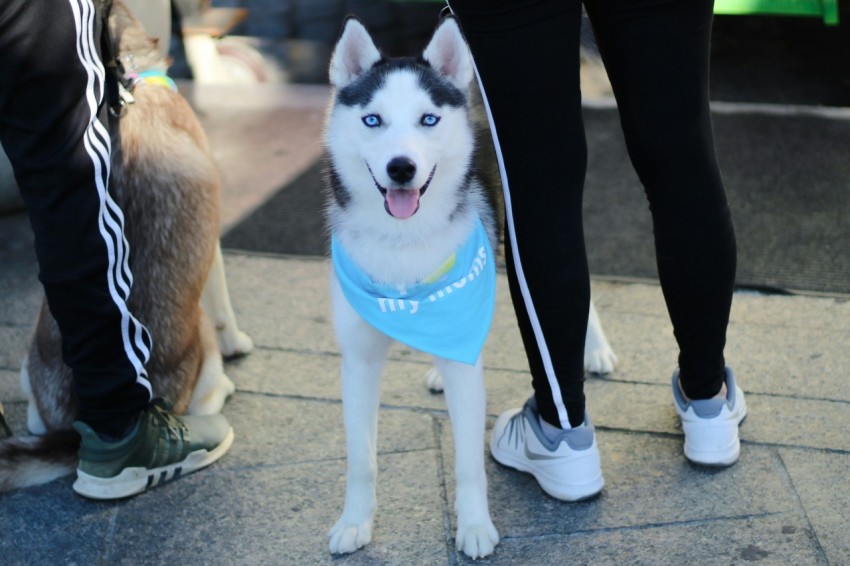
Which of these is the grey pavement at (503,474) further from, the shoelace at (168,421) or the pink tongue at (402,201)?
the pink tongue at (402,201)

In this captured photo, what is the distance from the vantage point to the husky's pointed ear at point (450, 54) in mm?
2406

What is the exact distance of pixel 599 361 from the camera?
3291mm

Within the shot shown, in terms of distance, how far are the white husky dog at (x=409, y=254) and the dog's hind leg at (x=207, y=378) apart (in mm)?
714

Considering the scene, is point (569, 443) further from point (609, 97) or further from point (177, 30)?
point (177, 30)

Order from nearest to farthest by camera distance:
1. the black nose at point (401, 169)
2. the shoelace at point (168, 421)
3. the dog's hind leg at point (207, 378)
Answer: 1. the black nose at point (401, 169)
2. the shoelace at point (168, 421)
3. the dog's hind leg at point (207, 378)

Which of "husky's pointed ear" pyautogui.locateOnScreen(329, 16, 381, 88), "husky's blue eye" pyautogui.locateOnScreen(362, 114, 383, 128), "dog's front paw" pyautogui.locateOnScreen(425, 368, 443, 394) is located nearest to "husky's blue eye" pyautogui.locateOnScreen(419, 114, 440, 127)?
"husky's blue eye" pyautogui.locateOnScreen(362, 114, 383, 128)

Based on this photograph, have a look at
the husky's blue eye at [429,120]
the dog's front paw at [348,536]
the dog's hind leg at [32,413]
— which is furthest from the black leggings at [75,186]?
the husky's blue eye at [429,120]

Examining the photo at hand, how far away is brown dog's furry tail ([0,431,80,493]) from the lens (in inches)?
109

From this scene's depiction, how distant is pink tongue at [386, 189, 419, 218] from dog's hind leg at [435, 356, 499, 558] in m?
0.42

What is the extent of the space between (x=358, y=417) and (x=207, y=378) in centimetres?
76

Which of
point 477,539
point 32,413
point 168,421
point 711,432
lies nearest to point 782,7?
point 711,432

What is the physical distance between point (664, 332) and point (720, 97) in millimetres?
2682

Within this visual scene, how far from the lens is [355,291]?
2.45m

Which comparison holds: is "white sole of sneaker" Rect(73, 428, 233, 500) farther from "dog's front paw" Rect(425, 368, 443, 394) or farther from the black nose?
the black nose
